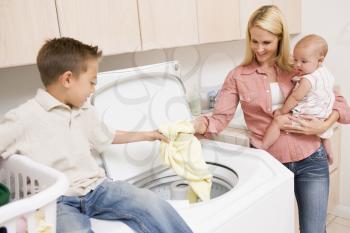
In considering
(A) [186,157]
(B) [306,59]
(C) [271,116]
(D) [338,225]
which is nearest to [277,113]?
(C) [271,116]

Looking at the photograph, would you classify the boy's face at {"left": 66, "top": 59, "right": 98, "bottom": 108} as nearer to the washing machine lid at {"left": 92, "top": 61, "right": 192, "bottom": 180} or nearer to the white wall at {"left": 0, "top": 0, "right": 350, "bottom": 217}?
the washing machine lid at {"left": 92, "top": 61, "right": 192, "bottom": 180}

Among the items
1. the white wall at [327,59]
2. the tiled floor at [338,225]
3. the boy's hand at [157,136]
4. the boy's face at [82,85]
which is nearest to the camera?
the boy's face at [82,85]

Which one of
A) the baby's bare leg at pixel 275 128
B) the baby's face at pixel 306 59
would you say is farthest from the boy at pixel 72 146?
the baby's face at pixel 306 59

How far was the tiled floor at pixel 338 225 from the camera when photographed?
2.55 metres

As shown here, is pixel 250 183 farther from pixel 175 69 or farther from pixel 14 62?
pixel 14 62

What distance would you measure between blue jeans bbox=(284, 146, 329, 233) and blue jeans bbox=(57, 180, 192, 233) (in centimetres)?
80

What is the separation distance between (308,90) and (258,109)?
0.24 meters

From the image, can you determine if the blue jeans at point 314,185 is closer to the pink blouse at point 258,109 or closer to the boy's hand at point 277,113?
the pink blouse at point 258,109

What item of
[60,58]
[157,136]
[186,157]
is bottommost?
[186,157]

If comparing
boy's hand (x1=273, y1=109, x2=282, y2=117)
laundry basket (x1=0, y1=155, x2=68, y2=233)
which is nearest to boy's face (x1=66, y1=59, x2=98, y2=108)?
laundry basket (x1=0, y1=155, x2=68, y2=233)

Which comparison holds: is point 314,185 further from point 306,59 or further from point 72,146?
point 72,146

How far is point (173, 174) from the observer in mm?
1816

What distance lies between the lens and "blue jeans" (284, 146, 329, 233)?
5.42ft

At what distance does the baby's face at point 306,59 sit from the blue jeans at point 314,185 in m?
0.39
